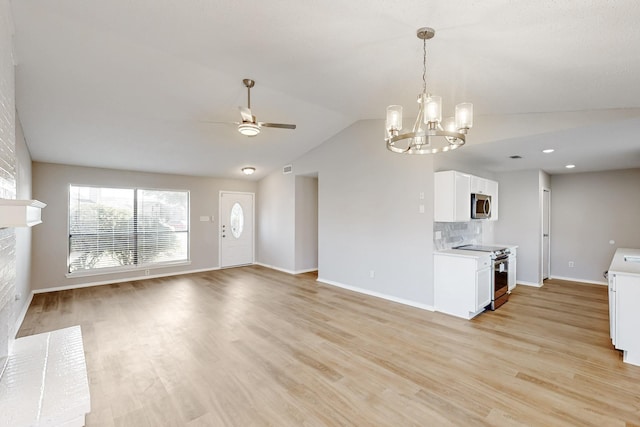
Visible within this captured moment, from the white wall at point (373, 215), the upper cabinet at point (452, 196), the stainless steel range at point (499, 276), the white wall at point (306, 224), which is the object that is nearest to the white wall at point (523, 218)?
the stainless steel range at point (499, 276)

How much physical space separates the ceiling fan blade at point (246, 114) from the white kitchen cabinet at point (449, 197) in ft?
9.29

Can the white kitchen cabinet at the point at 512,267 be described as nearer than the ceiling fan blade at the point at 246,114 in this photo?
No

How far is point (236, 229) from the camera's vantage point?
26.5 ft

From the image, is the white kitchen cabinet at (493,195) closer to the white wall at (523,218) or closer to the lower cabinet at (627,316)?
the white wall at (523,218)

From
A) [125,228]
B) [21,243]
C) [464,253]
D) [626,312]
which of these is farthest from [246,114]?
[125,228]

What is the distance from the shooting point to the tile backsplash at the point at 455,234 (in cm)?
468

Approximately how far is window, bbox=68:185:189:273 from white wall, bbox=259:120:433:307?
3302mm

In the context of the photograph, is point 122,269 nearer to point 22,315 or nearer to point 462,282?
point 22,315

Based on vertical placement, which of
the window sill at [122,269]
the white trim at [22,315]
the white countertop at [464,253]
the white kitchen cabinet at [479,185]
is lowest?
the white trim at [22,315]

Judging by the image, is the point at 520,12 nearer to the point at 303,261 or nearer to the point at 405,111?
the point at 405,111

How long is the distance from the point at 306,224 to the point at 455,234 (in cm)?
341

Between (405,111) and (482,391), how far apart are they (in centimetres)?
340

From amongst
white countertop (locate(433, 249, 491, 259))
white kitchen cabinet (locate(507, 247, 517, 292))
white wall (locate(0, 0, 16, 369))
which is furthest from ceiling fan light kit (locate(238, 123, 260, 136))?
white kitchen cabinet (locate(507, 247, 517, 292))

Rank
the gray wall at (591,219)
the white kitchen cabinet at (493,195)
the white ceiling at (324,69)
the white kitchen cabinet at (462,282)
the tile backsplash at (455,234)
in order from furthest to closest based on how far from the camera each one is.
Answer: the gray wall at (591,219)
the white kitchen cabinet at (493,195)
the tile backsplash at (455,234)
the white kitchen cabinet at (462,282)
the white ceiling at (324,69)
